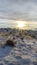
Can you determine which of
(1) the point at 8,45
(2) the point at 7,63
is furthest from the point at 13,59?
(1) the point at 8,45

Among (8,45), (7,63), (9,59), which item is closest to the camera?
(7,63)

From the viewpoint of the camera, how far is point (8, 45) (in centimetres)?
1284

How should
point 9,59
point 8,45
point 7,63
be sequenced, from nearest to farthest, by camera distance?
1. point 7,63
2. point 9,59
3. point 8,45

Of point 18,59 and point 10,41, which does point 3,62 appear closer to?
point 18,59

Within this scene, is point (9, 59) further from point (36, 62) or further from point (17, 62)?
point (36, 62)

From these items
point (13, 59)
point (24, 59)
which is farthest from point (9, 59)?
point (24, 59)

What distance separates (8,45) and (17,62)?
Answer: 4.50m

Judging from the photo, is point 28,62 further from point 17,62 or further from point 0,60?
point 0,60

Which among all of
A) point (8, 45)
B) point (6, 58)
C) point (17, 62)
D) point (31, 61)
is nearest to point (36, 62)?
point (31, 61)

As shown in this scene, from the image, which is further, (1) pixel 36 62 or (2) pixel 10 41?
(2) pixel 10 41

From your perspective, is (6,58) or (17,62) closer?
(17,62)

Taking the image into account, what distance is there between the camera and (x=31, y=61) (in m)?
8.66

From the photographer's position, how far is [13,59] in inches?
348

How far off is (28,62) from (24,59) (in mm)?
527
